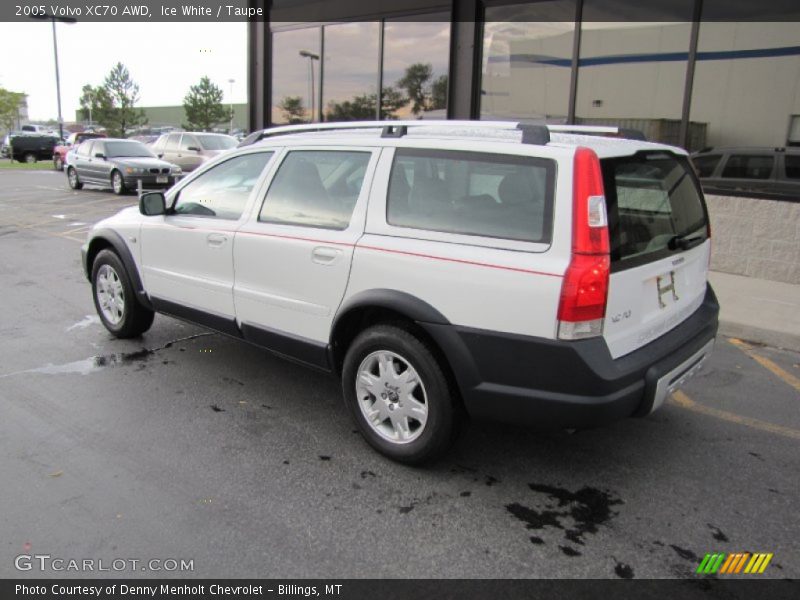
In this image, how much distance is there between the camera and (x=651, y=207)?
337 cm

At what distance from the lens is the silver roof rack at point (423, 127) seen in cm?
312

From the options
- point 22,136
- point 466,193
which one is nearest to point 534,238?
point 466,193

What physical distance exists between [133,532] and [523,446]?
2.11 metres

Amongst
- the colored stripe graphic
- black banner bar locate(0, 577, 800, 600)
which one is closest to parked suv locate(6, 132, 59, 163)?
black banner bar locate(0, 577, 800, 600)

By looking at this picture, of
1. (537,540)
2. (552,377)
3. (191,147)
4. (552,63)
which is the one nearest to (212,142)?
(191,147)

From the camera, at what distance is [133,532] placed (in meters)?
2.85

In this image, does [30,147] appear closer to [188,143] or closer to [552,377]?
[188,143]

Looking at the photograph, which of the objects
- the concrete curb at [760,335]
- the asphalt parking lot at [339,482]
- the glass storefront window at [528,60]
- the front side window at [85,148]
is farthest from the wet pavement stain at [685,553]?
the front side window at [85,148]

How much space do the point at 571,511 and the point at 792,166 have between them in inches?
262

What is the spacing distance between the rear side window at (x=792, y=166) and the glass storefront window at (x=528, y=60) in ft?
10.1

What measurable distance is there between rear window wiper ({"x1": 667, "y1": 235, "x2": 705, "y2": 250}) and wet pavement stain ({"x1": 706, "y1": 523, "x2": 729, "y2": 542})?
1.37m

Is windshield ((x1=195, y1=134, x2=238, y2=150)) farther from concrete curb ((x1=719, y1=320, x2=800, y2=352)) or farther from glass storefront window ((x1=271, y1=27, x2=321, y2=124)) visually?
concrete curb ((x1=719, y1=320, x2=800, y2=352))

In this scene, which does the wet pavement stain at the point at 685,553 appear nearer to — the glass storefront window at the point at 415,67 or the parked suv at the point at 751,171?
Result: the parked suv at the point at 751,171

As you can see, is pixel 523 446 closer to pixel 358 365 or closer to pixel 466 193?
pixel 358 365
